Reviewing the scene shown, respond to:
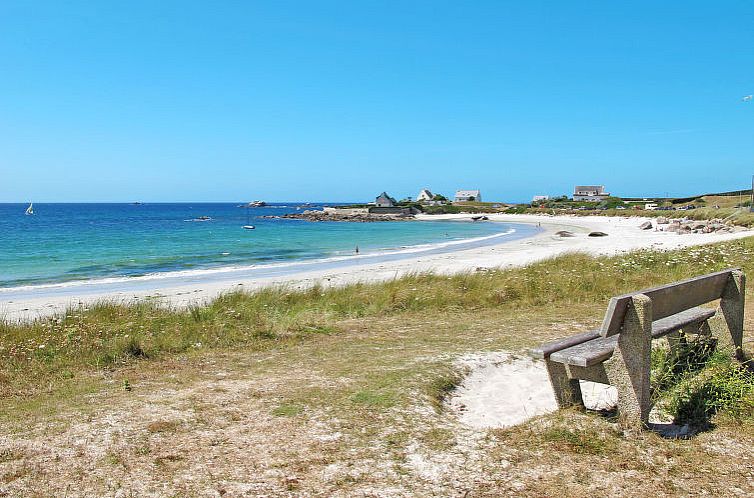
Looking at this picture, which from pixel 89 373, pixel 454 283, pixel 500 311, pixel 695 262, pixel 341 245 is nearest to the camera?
pixel 89 373

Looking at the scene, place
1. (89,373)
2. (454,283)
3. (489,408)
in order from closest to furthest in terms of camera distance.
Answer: (489,408) < (89,373) < (454,283)

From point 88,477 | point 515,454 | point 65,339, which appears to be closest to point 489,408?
point 515,454

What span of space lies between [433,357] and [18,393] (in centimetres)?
437

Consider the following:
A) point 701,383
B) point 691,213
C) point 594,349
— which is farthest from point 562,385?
point 691,213

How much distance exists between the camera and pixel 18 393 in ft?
17.7

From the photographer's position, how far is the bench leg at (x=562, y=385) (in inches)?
183

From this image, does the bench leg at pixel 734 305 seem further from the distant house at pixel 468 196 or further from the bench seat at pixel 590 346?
the distant house at pixel 468 196

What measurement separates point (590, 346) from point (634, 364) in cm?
45

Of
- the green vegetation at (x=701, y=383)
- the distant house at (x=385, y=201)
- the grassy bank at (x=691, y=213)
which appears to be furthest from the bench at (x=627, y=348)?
the distant house at (x=385, y=201)

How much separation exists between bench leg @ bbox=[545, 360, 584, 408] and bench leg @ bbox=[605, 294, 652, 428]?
0.48 metres

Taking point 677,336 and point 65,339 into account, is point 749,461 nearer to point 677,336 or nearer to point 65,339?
point 677,336

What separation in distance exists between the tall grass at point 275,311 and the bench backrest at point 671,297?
4.73 meters

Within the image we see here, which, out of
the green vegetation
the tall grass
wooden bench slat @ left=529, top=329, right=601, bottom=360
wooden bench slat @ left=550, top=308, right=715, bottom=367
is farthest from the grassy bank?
wooden bench slat @ left=529, top=329, right=601, bottom=360

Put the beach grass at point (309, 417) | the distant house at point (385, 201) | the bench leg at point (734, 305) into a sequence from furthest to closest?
1. the distant house at point (385, 201)
2. the bench leg at point (734, 305)
3. the beach grass at point (309, 417)
